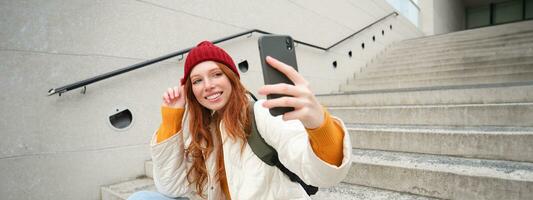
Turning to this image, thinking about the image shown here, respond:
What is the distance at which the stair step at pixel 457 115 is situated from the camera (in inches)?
80.4

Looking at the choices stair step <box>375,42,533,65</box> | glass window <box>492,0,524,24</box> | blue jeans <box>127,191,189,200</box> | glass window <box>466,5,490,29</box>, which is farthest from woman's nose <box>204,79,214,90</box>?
glass window <box>466,5,490,29</box>

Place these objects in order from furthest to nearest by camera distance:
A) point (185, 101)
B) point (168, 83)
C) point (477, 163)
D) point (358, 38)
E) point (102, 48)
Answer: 1. point (358, 38)
2. point (168, 83)
3. point (102, 48)
4. point (477, 163)
5. point (185, 101)

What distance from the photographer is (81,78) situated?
6.49ft

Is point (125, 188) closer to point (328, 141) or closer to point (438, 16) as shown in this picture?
point (328, 141)

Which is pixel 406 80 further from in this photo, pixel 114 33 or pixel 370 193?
pixel 114 33

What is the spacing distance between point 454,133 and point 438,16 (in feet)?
36.0

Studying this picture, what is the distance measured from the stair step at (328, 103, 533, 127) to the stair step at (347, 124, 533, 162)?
9 cm

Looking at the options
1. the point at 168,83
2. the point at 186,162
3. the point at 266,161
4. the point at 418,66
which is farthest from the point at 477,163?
the point at 418,66

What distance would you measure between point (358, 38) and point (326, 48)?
4.96 feet

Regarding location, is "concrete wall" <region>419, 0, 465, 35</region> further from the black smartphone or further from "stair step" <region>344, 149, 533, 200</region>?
the black smartphone

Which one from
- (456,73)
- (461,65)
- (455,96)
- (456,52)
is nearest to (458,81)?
(456,73)

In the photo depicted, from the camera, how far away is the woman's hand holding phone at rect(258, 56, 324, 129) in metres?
0.53

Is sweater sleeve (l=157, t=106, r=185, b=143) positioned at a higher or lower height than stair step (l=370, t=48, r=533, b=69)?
lower

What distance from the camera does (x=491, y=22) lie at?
14.4 metres
